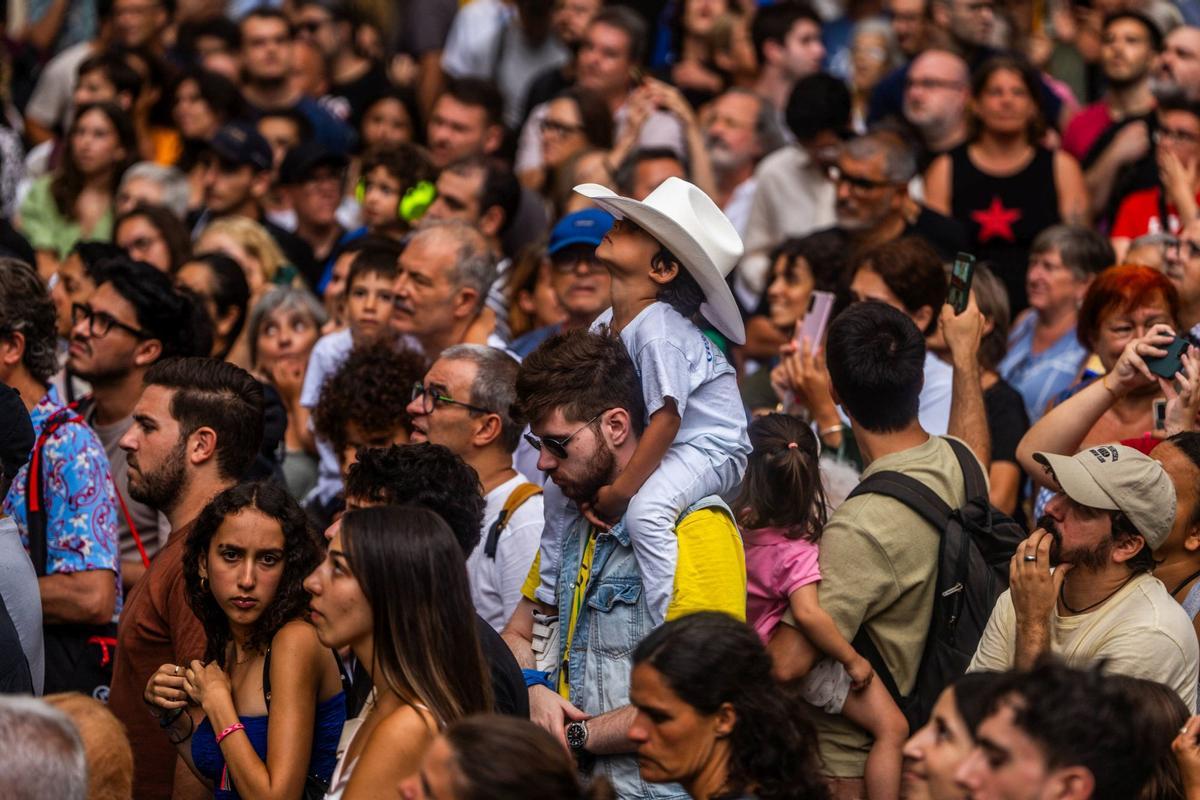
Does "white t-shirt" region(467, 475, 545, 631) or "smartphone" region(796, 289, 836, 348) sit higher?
"smartphone" region(796, 289, 836, 348)

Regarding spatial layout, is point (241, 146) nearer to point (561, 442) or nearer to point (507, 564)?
point (507, 564)

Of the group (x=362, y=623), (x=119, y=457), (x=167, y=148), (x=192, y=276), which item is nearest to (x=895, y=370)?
(x=362, y=623)

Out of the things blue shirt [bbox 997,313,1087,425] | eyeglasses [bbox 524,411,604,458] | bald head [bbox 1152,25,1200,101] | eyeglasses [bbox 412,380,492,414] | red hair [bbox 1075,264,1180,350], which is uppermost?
bald head [bbox 1152,25,1200,101]

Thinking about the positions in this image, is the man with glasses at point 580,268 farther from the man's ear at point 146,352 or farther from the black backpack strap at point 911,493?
the black backpack strap at point 911,493

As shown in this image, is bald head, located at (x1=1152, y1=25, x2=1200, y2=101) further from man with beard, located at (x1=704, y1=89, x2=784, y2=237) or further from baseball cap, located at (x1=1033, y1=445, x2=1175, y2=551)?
baseball cap, located at (x1=1033, y1=445, x2=1175, y2=551)

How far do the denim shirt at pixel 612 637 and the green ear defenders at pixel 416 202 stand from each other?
4.33m

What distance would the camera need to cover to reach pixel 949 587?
496cm

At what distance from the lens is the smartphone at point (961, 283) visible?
5.86m

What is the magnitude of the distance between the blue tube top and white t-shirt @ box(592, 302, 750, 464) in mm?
1152

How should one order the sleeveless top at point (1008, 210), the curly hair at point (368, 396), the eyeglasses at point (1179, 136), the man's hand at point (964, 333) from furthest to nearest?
the sleeveless top at point (1008, 210)
the eyeglasses at point (1179, 136)
the curly hair at point (368, 396)
the man's hand at point (964, 333)

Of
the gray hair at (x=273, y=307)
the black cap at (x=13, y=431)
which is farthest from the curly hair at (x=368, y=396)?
the gray hair at (x=273, y=307)

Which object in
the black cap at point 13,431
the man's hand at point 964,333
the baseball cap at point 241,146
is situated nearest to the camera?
the black cap at point 13,431

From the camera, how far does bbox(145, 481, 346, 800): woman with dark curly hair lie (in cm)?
432

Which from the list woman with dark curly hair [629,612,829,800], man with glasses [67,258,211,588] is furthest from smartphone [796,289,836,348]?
woman with dark curly hair [629,612,829,800]
